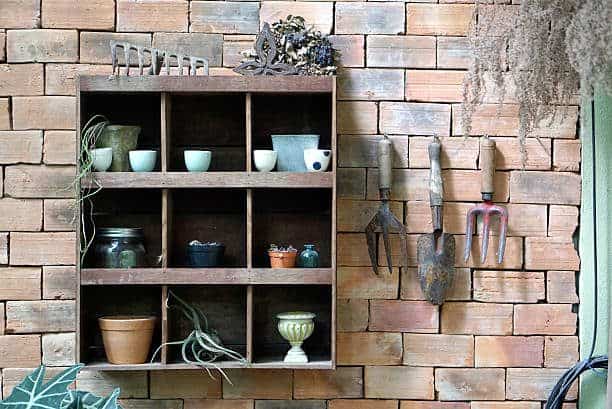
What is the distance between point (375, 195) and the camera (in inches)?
92.9

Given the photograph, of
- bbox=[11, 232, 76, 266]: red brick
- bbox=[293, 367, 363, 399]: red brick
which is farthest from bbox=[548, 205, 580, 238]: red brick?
bbox=[11, 232, 76, 266]: red brick

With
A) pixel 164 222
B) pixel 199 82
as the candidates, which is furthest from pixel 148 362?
pixel 199 82

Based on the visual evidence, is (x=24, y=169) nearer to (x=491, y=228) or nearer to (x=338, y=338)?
(x=338, y=338)

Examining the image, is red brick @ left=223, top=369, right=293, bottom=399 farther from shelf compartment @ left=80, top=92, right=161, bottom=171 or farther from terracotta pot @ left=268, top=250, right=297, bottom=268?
shelf compartment @ left=80, top=92, right=161, bottom=171

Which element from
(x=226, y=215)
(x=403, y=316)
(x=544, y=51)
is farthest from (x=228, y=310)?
(x=544, y=51)

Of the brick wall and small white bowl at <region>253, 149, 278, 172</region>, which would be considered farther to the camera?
the brick wall

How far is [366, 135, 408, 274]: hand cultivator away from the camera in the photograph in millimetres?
2303

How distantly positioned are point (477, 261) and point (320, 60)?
71 cm

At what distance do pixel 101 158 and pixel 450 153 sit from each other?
95cm

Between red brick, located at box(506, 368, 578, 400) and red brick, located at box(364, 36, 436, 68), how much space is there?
86 cm

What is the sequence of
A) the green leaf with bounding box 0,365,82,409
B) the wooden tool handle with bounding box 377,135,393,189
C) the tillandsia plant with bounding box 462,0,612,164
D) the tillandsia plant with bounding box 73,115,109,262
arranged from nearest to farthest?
the tillandsia plant with bounding box 462,0,612,164 → the green leaf with bounding box 0,365,82,409 → the tillandsia plant with bounding box 73,115,109,262 → the wooden tool handle with bounding box 377,135,393,189

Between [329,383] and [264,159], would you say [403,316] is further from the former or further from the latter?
[264,159]

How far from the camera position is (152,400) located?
2346 millimetres

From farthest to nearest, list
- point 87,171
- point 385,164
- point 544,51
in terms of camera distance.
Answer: point 385,164 → point 87,171 → point 544,51
